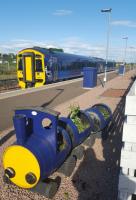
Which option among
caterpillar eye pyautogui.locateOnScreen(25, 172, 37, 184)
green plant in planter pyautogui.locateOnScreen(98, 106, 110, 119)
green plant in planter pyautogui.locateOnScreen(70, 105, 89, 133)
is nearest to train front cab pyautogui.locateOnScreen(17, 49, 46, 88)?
green plant in planter pyautogui.locateOnScreen(98, 106, 110, 119)

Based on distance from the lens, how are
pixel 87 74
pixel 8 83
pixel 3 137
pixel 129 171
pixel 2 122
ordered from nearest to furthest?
→ pixel 129 171 → pixel 3 137 → pixel 2 122 → pixel 87 74 → pixel 8 83

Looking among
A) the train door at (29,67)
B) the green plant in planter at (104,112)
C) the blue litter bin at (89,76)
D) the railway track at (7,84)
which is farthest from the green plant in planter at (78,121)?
the railway track at (7,84)

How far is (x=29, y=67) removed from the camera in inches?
801

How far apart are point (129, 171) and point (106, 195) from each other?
1205mm

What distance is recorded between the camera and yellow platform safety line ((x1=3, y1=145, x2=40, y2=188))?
4129 mm

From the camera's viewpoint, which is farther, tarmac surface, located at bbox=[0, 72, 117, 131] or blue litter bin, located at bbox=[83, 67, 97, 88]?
blue litter bin, located at bbox=[83, 67, 97, 88]

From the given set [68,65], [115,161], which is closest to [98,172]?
[115,161]

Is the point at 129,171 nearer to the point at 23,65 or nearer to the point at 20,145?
the point at 20,145

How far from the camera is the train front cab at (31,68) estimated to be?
20.1 m

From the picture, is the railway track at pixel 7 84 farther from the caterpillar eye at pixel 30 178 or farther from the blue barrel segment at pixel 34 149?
the caterpillar eye at pixel 30 178

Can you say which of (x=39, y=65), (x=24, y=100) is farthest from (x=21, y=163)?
(x=39, y=65)

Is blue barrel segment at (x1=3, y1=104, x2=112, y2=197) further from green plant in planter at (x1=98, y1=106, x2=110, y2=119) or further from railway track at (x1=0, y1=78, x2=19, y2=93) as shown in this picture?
→ railway track at (x1=0, y1=78, x2=19, y2=93)

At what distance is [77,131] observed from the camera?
18.6ft

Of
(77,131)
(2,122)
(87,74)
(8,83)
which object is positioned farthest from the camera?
(8,83)
